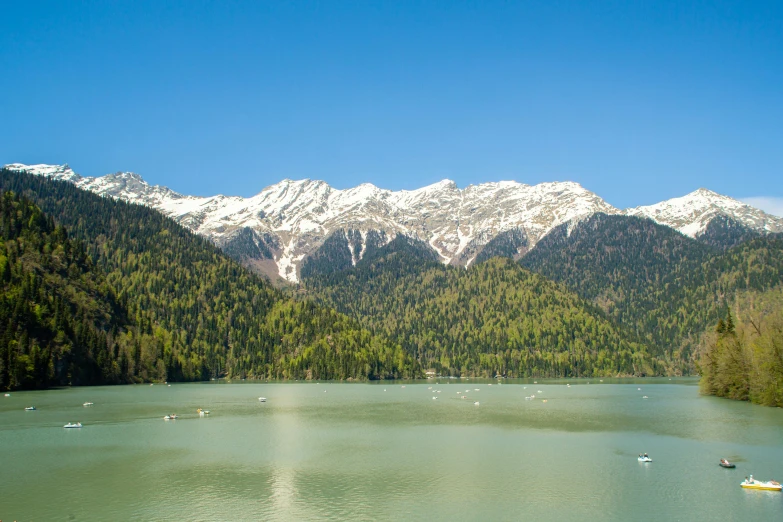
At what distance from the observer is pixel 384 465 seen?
63969 millimetres

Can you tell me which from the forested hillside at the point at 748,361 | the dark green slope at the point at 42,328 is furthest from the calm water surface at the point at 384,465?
the dark green slope at the point at 42,328

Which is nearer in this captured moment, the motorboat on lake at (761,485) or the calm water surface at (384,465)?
the calm water surface at (384,465)

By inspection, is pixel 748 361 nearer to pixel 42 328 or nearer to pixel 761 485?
pixel 761 485

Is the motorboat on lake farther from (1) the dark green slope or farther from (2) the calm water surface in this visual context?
(1) the dark green slope

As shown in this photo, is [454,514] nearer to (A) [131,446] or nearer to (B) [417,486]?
(B) [417,486]

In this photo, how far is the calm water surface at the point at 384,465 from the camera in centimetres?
4769

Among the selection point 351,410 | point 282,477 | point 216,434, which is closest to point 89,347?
point 351,410

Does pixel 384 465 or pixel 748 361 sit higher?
pixel 748 361

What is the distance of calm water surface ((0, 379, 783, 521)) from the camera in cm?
4769

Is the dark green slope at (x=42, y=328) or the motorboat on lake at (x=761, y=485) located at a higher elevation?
the dark green slope at (x=42, y=328)

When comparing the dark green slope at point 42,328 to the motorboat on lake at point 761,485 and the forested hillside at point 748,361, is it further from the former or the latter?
the forested hillside at point 748,361

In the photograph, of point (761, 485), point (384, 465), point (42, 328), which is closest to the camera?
point (761, 485)

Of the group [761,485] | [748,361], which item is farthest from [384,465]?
[748,361]

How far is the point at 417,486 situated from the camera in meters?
54.9
